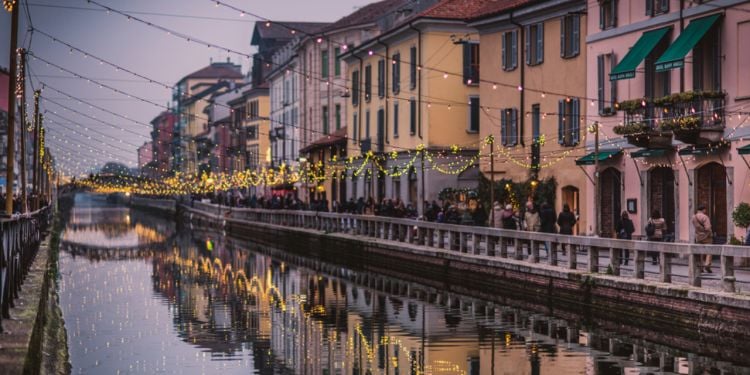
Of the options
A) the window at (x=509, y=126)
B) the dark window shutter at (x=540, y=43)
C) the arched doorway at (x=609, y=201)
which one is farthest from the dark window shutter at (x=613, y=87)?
the window at (x=509, y=126)

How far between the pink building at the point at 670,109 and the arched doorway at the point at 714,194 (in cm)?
3

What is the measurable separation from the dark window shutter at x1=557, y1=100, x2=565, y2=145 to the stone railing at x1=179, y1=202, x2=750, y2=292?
17.8ft

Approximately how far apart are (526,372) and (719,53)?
18.1 meters

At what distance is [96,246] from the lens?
235 ft

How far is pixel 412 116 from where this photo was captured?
209 feet

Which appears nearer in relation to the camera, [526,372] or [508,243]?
[526,372]

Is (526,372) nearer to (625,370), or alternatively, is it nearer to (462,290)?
(625,370)

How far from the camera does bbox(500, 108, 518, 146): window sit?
5272 cm

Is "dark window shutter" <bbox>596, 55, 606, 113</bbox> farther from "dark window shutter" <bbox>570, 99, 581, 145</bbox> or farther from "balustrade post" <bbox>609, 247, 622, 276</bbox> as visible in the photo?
"balustrade post" <bbox>609, 247, 622, 276</bbox>

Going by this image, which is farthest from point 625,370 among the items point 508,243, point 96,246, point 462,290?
point 96,246

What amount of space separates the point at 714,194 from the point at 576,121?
32.0ft

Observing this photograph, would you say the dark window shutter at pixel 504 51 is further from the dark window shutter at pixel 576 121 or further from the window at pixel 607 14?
the window at pixel 607 14

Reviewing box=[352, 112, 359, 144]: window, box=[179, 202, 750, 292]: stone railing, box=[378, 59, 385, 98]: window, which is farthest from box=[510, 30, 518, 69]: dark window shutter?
box=[352, 112, 359, 144]: window

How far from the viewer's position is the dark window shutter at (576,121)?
4662cm
